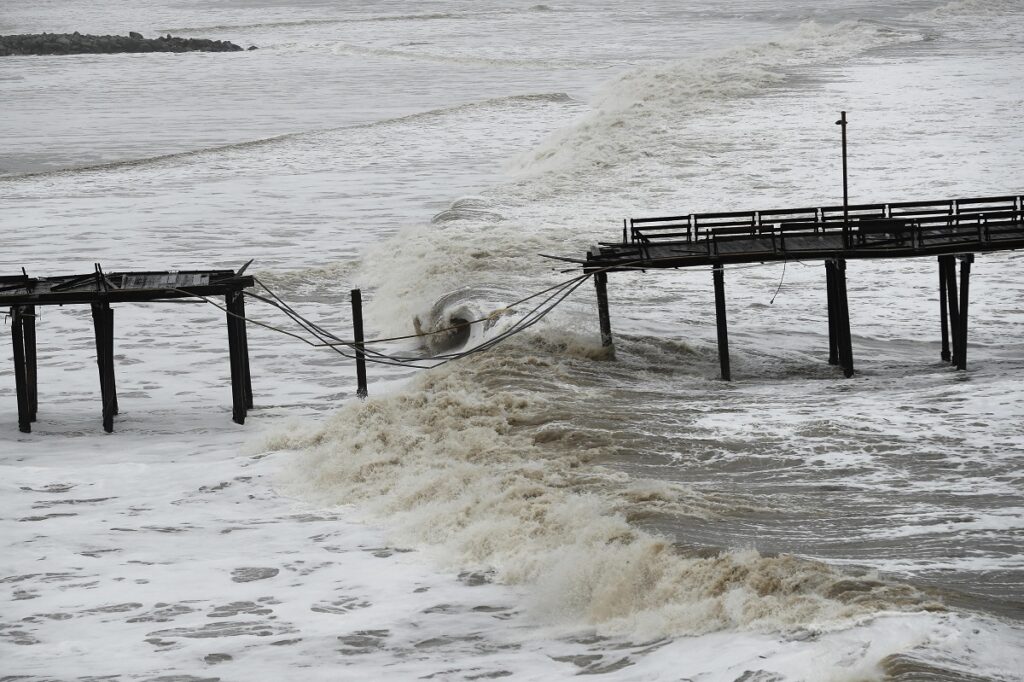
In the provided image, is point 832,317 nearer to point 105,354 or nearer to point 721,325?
point 721,325

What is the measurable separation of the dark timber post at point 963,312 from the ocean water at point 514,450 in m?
0.35

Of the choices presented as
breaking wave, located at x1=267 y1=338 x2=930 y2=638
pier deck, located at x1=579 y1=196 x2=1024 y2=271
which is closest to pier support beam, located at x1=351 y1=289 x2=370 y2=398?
breaking wave, located at x1=267 y1=338 x2=930 y2=638

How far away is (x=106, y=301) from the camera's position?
21.1 m

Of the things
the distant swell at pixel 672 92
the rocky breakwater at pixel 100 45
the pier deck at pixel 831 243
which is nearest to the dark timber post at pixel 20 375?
the pier deck at pixel 831 243

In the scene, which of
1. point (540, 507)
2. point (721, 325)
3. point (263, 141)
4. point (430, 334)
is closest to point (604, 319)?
point (721, 325)

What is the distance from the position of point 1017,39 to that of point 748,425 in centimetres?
7372

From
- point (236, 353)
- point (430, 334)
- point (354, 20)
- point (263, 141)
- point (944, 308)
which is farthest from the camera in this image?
point (354, 20)

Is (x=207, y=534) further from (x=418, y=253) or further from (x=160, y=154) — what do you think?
(x=160, y=154)

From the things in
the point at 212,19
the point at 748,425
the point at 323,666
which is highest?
the point at 212,19

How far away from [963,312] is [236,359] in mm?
11512

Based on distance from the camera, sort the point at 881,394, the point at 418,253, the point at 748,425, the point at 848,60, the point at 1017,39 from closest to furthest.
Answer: the point at 748,425, the point at 881,394, the point at 418,253, the point at 848,60, the point at 1017,39

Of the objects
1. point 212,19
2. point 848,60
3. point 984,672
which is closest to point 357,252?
point 984,672

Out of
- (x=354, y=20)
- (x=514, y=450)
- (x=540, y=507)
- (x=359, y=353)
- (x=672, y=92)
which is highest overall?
(x=354, y=20)

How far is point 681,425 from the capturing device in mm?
19391
